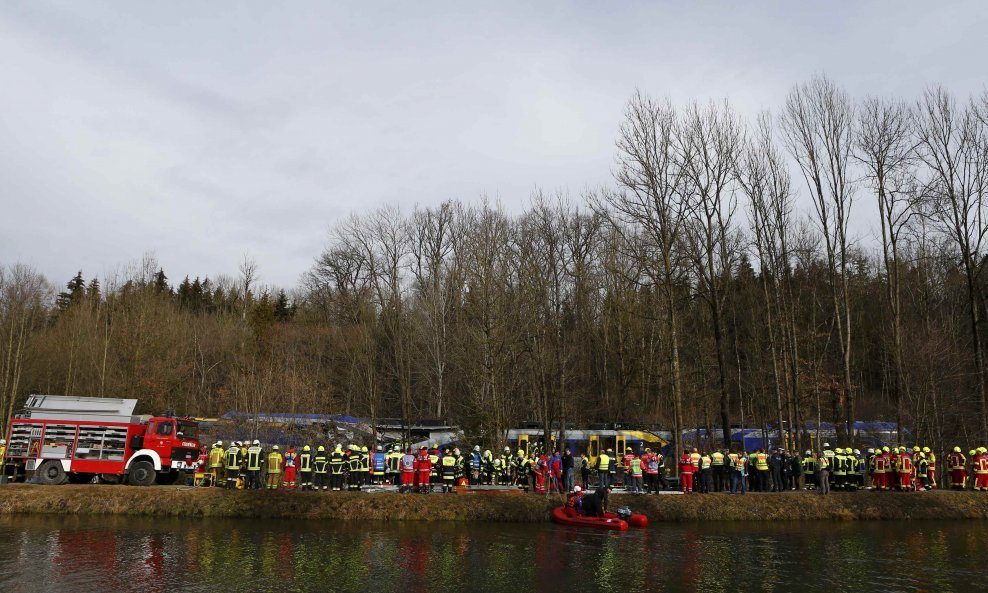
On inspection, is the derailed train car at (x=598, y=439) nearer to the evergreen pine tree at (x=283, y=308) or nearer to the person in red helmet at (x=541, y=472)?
the person in red helmet at (x=541, y=472)

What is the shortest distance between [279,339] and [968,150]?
5621cm

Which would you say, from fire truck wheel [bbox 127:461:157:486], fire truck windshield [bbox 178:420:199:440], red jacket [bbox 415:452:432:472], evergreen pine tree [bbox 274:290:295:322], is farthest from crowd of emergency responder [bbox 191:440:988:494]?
evergreen pine tree [bbox 274:290:295:322]

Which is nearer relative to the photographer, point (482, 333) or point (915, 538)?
point (915, 538)

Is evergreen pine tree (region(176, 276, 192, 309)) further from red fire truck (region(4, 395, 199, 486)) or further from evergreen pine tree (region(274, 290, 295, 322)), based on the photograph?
red fire truck (region(4, 395, 199, 486))

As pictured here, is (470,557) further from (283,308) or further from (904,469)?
(283,308)

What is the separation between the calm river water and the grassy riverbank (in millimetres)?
1255

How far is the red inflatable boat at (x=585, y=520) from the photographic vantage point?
23.8m

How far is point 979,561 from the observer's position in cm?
1894

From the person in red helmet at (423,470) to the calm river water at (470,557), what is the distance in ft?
11.0

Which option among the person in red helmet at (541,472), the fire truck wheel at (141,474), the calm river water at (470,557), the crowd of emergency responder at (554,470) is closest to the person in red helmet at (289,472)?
the crowd of emergency responder at (554,470)

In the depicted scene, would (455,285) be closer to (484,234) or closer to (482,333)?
(484,234)

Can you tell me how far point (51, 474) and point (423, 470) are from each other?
1619 centimetres

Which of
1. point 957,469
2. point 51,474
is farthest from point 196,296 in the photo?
point 957,469

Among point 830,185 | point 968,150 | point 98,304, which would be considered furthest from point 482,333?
point 98,304
